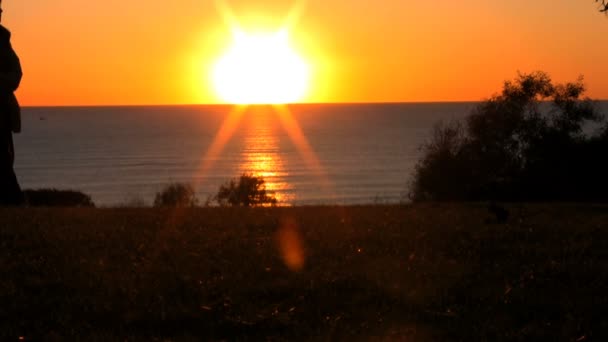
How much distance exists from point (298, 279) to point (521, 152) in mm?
42345

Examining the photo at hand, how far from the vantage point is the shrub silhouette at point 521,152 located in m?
44.0

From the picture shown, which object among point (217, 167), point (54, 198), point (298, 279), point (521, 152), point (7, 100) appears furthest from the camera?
point (217, 167)

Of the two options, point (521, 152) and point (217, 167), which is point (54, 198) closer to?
point (521, 152)

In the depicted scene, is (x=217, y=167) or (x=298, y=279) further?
(x=217, y=167)

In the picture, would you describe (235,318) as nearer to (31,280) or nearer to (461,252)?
(31,280)

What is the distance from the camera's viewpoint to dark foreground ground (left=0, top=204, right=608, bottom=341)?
6785 millimetres

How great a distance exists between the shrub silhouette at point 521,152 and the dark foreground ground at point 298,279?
3313cm

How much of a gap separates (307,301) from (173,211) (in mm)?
6455

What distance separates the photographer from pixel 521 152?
48156 millimetres

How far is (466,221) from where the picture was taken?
1258 cm

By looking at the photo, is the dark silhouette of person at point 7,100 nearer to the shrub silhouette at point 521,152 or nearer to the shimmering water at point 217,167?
the shrub silhouette at point 521,152

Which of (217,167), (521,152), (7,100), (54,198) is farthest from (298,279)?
(217,167)

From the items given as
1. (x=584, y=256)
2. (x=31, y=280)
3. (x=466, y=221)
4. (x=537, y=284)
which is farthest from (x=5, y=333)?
(x=466, y=221)

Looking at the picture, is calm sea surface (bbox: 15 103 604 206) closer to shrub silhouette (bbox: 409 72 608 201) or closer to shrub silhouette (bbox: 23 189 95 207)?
shrub silhouette (bbox: 409 72 608 201)
